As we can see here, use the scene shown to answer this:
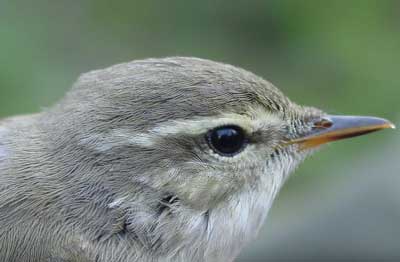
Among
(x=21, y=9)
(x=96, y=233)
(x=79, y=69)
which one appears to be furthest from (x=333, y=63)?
(x=96, y=233)

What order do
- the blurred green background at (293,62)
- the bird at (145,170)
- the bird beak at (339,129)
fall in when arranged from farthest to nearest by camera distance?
the blurred green background at (293,62), the bird beak at (339,129), the bird at (145,170)

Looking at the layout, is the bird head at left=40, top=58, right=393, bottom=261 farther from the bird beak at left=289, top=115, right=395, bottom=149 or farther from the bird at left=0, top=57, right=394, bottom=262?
the bird beak at left=289, top=115, right=395, bottom=149

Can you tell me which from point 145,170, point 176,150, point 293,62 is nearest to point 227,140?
point 176,150

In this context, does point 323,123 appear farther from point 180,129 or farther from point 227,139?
point 180,129

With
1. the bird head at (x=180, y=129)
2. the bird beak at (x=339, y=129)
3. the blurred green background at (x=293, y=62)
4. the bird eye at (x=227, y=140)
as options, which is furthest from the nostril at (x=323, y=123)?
the blurred green background at (x=293, y=62)

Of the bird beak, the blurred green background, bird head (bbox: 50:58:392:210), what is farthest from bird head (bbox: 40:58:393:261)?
the blurred green background

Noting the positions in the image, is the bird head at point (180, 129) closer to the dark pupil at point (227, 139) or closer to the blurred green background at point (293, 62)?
the dark pupil at point (227, 139)

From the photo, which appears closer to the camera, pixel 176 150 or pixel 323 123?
pixel 176 150

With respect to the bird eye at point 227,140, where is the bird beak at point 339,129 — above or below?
above

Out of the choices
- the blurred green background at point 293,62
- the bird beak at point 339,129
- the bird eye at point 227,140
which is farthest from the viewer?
the blurred green background at point 293,62
